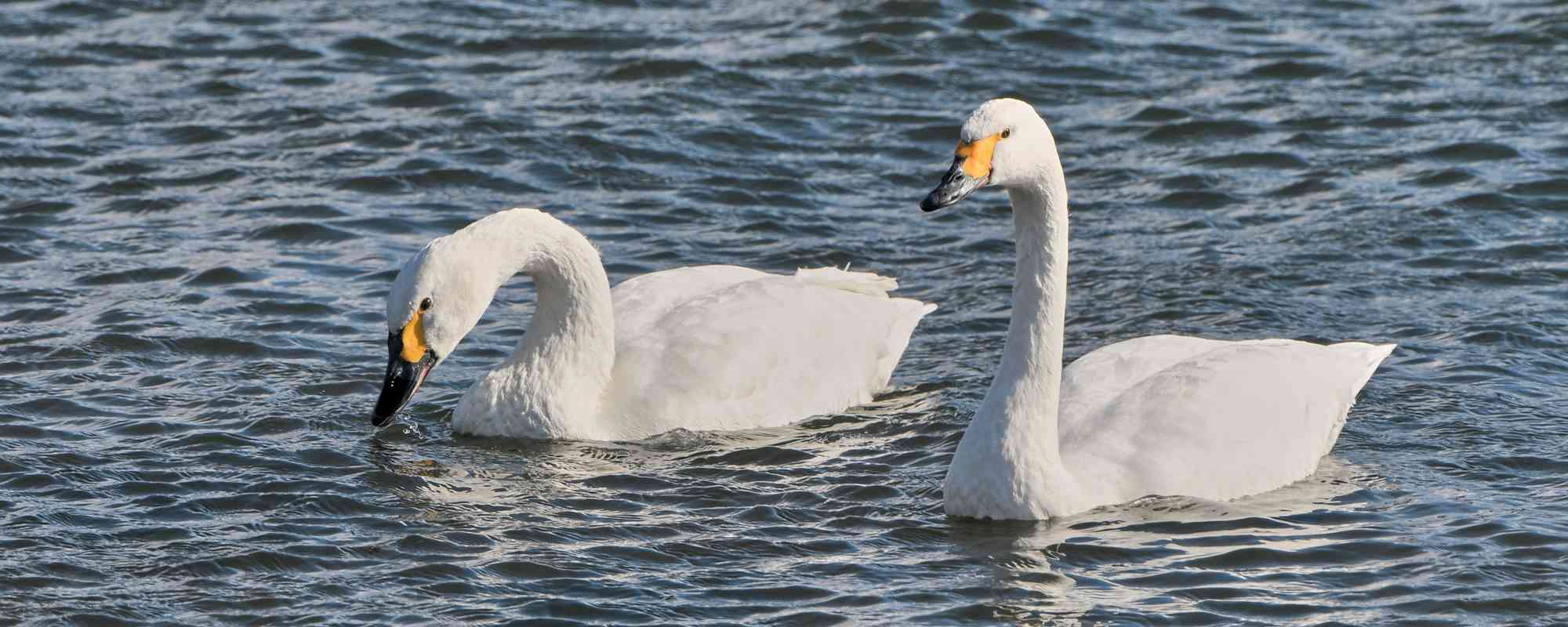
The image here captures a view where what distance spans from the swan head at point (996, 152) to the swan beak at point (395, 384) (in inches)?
107

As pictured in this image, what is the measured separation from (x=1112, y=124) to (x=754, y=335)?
18.7 feet

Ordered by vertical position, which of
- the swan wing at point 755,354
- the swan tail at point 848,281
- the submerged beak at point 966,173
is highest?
the submerged beak at point 966,173

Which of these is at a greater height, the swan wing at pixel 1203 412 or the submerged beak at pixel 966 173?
the submerged beak at pixel 966 173

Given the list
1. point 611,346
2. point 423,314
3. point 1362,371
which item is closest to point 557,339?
point 611,346

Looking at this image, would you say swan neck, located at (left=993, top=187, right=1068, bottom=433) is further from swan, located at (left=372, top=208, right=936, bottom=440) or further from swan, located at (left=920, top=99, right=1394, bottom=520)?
swan, located at (left=372, top=208, right=936, bottom=440)

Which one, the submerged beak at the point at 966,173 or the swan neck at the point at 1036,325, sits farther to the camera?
the swan neck at the point at 1036,325

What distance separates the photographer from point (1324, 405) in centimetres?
952

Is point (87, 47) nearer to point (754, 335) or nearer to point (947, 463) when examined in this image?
point (754, 335)

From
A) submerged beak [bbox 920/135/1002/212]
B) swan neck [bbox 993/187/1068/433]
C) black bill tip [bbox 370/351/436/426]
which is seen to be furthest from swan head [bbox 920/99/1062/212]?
black bill tip [bbox 370/351/436/426]

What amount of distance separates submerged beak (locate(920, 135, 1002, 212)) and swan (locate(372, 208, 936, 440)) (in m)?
2.53

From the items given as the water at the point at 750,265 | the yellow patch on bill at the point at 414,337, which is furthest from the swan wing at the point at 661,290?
the yellow patch on bill at the point at 414,337

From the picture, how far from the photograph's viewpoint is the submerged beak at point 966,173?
792cm

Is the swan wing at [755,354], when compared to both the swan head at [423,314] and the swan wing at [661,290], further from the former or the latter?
the swan head at [423,314]

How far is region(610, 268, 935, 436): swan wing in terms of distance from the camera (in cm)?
1023
